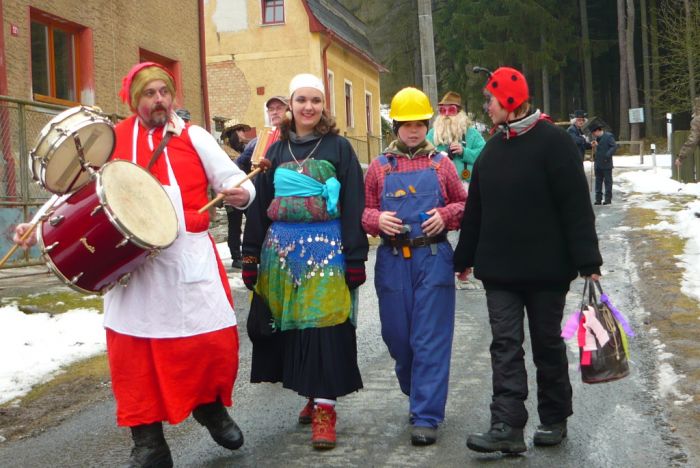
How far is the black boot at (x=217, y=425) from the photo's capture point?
4.51 m

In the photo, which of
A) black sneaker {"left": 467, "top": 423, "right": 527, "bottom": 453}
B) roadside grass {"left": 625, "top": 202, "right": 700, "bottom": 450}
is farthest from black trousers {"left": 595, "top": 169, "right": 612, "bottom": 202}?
black sneaker {"left": 467, "top": 423, "right": 527, "bottom": 453}

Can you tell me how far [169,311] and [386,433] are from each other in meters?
1.42

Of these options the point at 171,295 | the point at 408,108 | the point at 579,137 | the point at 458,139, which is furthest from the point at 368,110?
the point at 171,295

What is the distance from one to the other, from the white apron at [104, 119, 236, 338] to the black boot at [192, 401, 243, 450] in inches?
17.8

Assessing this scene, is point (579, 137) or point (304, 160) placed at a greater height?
point (579, 137)

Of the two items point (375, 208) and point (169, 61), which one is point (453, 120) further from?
point (169, 61)

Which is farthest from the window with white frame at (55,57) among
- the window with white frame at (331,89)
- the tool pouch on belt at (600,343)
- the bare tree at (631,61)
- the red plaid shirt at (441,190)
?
the bare tree at (631,61)

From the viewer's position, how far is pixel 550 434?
4.57 meters

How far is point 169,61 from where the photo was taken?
55.5 feet

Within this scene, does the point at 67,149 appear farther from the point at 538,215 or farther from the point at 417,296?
the point at 538,215

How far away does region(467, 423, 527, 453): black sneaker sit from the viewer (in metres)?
4.41

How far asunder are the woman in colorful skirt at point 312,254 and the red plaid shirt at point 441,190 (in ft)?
0.35

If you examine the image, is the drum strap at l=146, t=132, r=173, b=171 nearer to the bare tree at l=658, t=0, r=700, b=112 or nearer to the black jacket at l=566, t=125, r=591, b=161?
the black jacket at l=566, t=125, r=591, b=161

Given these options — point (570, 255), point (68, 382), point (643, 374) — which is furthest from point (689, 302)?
point (68, 382)
